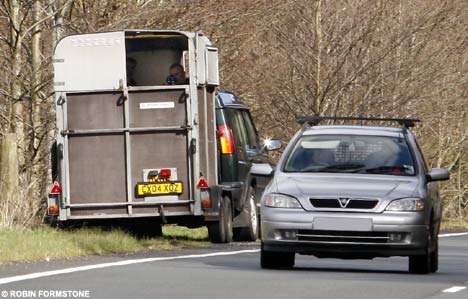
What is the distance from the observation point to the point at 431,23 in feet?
116

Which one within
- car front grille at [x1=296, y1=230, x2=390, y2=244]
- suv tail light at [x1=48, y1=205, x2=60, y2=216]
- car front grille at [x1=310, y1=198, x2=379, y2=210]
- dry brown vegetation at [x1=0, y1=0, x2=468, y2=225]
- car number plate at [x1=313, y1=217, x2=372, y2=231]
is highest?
dry brown vegetation at [x1=0, y1=0, x2=468, y2=225]

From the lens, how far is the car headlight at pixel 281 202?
52.4 ft

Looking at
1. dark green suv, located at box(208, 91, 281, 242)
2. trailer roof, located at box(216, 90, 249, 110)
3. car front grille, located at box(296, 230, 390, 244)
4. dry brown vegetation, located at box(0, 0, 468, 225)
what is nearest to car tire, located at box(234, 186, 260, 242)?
dark green suv, located at box(208, 91, 281, 242)

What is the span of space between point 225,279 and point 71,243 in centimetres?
485

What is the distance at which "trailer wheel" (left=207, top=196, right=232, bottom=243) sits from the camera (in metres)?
22.1

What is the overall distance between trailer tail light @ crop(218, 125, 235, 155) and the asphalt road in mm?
4206

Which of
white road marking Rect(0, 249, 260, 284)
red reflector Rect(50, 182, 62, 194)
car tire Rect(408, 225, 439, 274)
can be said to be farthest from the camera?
red reflector Rect(50, 182, 62, 194)

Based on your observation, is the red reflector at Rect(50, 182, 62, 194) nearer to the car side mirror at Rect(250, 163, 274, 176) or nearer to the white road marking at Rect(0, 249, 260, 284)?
the white road marking at Rect(0, 249, 260, 284)

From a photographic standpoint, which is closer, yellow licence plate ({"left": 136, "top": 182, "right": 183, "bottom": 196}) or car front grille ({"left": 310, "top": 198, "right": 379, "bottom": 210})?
car front grille ({"left": 310, "top": 198, "right": 379, "bottom": 210})

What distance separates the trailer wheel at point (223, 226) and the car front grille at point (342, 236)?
6.15 meters

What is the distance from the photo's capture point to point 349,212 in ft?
52.1

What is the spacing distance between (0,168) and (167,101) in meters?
3.05

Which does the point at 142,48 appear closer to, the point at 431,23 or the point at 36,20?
the point at 36,20

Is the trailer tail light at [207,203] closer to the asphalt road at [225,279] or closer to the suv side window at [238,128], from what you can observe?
the suv side window at [238,128]
